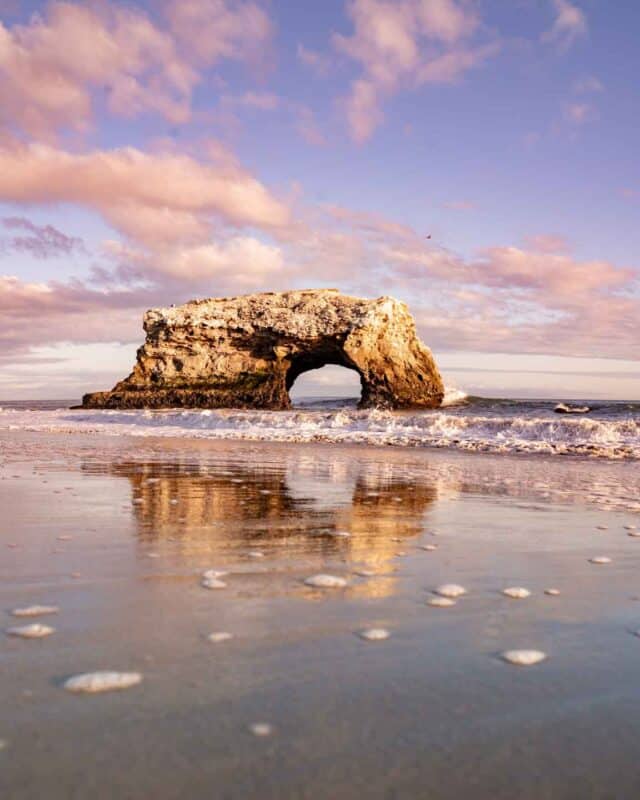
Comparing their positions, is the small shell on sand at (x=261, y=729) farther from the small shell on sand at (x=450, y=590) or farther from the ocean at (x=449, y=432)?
the ocean at (x=449, y=432)

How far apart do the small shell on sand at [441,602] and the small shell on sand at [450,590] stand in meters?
0.05

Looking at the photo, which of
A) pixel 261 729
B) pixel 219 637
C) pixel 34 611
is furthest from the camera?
pixel 34 611

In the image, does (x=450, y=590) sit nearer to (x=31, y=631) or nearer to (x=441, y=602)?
(x=441, y=602)

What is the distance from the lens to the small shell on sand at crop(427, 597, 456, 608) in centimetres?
213

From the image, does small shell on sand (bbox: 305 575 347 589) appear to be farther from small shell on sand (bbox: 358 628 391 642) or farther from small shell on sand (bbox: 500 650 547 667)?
small shell on sand (bbox: 500 650 547 667)

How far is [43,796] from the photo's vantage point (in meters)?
1.04

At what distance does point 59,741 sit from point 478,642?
1.09 m

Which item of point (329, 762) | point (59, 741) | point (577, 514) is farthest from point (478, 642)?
point (577, 514)

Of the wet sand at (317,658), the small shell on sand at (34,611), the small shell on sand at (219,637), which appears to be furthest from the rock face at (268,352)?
the small shell on sand at (219,637)

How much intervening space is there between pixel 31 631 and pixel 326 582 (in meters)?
1.02

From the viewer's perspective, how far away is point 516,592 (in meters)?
2.31

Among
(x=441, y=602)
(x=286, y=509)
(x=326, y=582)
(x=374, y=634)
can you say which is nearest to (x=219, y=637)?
(x=374, y=634)

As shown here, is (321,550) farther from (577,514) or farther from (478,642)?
(577,514)

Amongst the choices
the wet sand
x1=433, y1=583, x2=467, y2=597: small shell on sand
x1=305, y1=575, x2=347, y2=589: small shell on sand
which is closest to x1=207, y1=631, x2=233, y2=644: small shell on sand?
the wet sand
